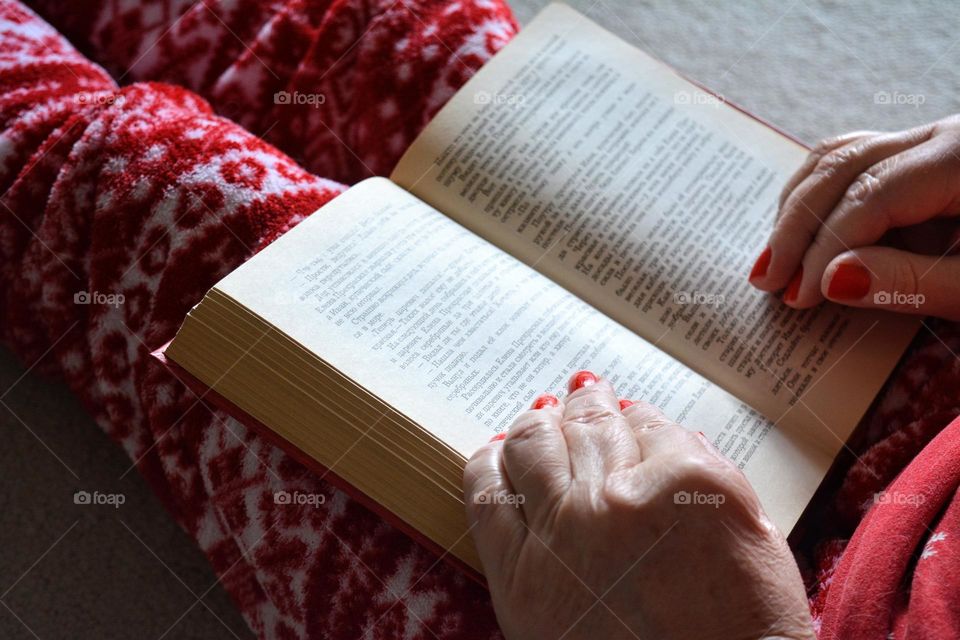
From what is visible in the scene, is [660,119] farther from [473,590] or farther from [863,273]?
[473,590]

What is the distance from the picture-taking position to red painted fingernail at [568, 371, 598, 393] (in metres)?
0.57

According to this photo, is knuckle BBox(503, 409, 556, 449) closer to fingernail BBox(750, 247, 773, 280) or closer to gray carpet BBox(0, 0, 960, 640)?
fingernail BBox(750, 247, 773, 280)

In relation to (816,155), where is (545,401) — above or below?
below

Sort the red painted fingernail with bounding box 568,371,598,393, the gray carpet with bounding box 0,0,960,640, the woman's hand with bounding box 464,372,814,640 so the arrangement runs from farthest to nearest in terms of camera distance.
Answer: the gray carpet with bounding box 0,0,960,640
the red painted fingernail with bounding box 568,371,598,393
the woman's hand with bounding box 464,372,814,640

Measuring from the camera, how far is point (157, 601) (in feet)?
2.53

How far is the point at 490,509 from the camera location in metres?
0.50

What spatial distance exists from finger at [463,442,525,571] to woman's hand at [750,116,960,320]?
0.30 meters

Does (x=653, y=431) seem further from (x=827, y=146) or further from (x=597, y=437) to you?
(x=827, y=146)

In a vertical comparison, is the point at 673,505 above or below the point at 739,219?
below

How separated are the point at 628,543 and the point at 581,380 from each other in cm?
14

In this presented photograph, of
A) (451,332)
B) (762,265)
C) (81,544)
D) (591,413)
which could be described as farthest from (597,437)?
(81,544)

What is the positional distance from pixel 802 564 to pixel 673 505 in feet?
0.63

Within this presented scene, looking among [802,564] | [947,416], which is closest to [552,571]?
[802,564]

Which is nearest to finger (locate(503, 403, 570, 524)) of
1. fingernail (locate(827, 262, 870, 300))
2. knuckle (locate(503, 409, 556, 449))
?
knuckle (locate(503, 409, 556, 449))
